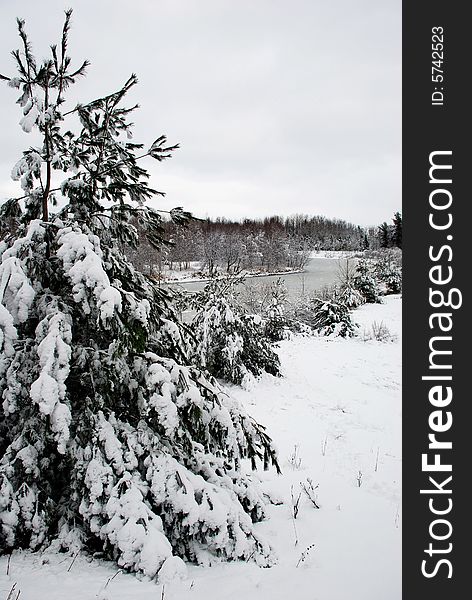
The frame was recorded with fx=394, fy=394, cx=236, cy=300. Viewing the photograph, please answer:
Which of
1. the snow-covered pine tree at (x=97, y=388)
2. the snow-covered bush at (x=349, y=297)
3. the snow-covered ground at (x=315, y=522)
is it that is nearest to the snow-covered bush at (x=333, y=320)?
the snow-covered bush at (x=349, y=297)

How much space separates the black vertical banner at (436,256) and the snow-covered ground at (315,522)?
2.61 feet

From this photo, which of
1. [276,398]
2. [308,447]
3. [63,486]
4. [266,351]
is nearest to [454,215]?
[63,486]

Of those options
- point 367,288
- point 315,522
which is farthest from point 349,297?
point 315,522

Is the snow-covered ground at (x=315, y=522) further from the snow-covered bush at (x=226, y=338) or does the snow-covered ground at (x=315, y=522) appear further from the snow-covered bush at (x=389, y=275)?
the snow-covered bush at (x=389, y=275)

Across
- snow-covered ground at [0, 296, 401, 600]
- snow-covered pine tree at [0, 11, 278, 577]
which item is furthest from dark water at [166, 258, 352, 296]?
snow-covered pine tree at [0, 11, 278, 577]

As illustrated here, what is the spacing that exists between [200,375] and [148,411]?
507mm

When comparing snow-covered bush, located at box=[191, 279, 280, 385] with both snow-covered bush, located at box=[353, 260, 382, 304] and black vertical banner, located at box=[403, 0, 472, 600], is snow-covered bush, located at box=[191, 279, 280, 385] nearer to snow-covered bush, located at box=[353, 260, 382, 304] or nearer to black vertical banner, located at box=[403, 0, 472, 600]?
black vertical banner, located at box=[403, 0, 472, 600]

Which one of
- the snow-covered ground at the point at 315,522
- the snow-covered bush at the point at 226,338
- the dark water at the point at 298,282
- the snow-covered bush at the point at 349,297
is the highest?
the dark water at the point at 298,282

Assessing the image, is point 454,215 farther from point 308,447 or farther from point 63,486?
point 308,447

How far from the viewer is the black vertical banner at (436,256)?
2.71m

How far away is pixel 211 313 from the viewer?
8398 mm

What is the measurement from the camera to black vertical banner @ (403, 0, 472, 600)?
107 inches

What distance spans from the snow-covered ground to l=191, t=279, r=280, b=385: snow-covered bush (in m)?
0.44

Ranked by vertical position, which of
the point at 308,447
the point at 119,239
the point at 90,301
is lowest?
the point at 308,447
